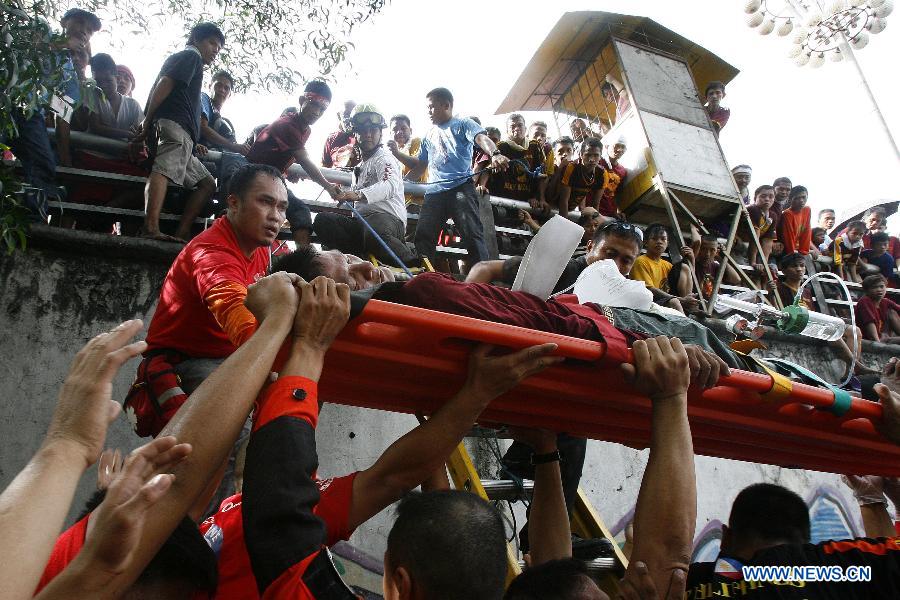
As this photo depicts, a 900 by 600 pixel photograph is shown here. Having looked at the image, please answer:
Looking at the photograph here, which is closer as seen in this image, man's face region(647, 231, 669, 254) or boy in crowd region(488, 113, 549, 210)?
man's face region(647, 231, 669, 254)

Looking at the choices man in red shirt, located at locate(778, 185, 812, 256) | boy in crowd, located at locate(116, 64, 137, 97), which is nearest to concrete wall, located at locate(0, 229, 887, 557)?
boy in crowd, located at locate(116, 64, 137, 97)

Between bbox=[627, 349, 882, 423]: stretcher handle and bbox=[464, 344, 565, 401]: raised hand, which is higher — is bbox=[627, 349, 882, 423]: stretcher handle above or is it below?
below

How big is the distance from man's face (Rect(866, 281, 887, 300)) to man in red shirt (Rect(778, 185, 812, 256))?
1001 millimetres

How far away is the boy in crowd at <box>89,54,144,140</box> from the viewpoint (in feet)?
15.6

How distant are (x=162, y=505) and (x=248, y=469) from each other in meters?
0.17

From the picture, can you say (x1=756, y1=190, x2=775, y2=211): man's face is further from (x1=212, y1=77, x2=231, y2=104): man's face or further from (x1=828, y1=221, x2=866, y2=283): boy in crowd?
(x1=212, y1=77, x2=231, y2=104): man's face

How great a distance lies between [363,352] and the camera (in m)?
1.74

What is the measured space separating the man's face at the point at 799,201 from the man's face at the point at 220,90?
7.37 metres

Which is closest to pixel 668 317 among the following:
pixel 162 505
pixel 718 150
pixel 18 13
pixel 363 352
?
pixel 363 352

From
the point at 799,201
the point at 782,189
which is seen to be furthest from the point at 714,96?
the point at 799,201

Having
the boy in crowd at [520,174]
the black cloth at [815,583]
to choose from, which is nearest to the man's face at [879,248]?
the boy in crowd at [520,174]

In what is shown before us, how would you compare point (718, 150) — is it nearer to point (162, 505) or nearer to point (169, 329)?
point (169, 329)

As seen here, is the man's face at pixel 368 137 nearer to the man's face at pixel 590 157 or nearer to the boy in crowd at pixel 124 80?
the boy in crowd at pixel 124 80

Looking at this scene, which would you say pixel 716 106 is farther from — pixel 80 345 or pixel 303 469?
pixel 303 469
